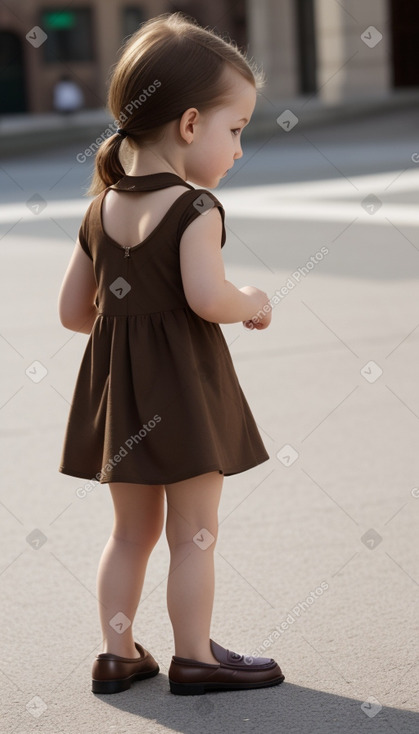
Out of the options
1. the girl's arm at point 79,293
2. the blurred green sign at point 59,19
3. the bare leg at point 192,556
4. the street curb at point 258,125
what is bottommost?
the blurred green sign at point 59,19

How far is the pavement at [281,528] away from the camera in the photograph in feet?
8.96

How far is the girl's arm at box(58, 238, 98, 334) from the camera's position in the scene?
9.11ft

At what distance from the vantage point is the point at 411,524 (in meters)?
3.89

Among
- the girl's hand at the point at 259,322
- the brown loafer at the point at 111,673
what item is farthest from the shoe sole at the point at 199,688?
the girl's hand at the point at 259,322

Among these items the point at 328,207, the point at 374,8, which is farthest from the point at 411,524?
the point at 374,8

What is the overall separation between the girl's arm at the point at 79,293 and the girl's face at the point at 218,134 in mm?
340

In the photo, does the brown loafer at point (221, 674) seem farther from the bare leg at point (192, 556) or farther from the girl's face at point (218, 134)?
the girl's face at point (218, 134)

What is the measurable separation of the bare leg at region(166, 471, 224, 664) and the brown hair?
0.82 metres

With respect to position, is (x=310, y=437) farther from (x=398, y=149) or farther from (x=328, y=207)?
(x=398, y=149)

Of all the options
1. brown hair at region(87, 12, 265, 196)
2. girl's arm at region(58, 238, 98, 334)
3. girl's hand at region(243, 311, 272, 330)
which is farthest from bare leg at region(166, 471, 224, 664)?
brown hair at region(87, 12, 265, 196)

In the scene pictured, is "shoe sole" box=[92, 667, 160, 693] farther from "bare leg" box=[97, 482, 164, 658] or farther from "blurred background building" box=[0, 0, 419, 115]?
"blurred background building" box=[0, 0, 419, 115]

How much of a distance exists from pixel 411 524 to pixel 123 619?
1.41 meters

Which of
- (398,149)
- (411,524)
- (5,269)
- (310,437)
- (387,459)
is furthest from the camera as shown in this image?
(398,149)

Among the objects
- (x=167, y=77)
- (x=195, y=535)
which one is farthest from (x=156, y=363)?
(x=167, y=77)
